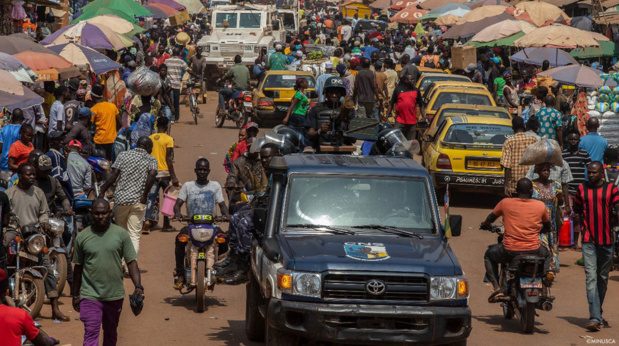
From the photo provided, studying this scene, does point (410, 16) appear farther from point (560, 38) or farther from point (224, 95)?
point (560, 38)

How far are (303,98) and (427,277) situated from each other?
10625 mm

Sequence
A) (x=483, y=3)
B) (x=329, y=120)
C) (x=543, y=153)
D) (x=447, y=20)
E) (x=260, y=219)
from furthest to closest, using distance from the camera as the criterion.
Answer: (x=483, y=3) → (x=447, y=20) → (x=329, y=120) → (x=543, y=153) → (x=260, y=219)

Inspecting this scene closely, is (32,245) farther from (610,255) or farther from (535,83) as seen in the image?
(535,83)

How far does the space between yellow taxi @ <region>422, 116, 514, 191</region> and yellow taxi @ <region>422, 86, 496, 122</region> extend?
4.05 metres

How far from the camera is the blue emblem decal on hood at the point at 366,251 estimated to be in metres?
8.48

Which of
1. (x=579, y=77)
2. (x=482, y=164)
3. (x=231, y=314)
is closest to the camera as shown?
(x=231, y=314)

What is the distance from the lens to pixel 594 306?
11.2m

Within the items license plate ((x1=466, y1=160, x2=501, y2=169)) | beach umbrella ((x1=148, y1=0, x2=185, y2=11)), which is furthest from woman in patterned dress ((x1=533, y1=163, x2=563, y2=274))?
beach umbrella ((x1=148, y1=0, x2=185, y2=11))

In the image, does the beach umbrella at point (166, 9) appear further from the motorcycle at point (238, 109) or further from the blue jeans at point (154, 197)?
the blue jeans at point (154, 197)

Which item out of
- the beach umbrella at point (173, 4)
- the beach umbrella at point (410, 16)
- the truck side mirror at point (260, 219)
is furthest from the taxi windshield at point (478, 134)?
the beach umbrella at point (410, 16)

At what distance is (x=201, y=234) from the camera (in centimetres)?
1170

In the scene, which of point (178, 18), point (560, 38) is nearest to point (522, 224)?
point (560, 38)

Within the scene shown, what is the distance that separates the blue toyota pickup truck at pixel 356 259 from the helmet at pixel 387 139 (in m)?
3.73

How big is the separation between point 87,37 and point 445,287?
17.2 m
